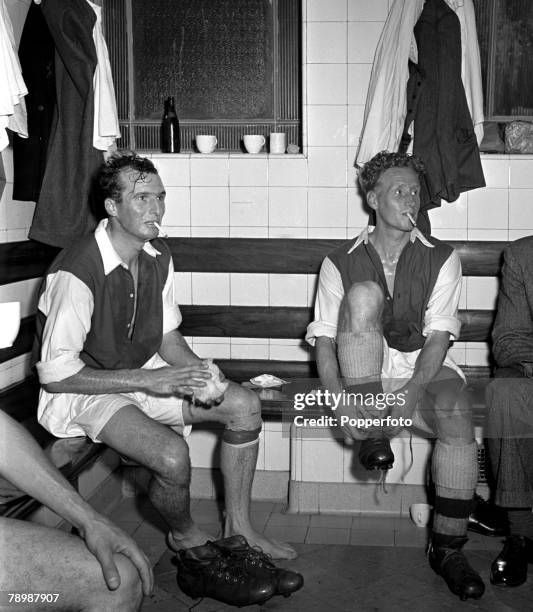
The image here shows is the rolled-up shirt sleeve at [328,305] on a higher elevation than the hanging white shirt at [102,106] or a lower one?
lower

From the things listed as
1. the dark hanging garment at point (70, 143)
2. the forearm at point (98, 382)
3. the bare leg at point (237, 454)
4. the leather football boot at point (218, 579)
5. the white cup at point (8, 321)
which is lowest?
the leather football boot at point (218, 579)

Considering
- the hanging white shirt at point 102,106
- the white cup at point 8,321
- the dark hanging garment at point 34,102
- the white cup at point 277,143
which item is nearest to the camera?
the white cup at point 8,321

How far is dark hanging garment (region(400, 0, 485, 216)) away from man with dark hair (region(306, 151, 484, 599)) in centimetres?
30

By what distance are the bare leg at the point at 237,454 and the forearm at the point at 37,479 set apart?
4.17ft

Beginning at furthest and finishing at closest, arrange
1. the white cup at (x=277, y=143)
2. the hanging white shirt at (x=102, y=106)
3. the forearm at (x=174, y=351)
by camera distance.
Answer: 1. the white cup at (x=277, y=143)
2. the hanging white shirt at (x=102, y=106)
3. the forearm at (x=174, y=351)

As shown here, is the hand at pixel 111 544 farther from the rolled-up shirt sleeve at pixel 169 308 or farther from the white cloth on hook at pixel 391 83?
the white cloth on hook at pixel 391 83

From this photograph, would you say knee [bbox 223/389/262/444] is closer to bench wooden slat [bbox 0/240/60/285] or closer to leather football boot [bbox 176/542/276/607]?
leather football boot [bbox 176/542/276/607]

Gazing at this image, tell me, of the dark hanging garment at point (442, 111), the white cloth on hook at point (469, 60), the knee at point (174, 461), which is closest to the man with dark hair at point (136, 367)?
the knee at point (174, 461)

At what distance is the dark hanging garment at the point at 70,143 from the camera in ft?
11.0

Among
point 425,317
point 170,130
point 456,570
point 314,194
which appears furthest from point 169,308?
point 456,570

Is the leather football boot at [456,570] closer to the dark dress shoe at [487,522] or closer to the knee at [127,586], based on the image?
the dark dress shoe at [487,522]

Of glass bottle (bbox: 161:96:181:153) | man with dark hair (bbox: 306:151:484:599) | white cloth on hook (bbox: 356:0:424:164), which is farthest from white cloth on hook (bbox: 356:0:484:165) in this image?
glass bottle (bbox: 161:96:181:153)

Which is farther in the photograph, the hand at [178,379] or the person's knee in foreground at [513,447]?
the person's knee in foreground at [513,447]

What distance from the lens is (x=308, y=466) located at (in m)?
3.54
